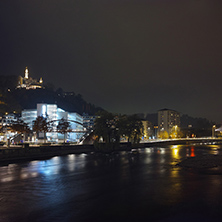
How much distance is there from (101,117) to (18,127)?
34.4 meters

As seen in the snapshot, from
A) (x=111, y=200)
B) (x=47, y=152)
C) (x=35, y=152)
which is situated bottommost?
(x=111, y=200)

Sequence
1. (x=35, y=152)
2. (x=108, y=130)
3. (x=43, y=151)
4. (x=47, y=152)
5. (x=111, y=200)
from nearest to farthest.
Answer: (x=111, y=200)
(x=35, y=152)
(x=43, y=151)
(x=47, y=152)
(x=108, y=130)

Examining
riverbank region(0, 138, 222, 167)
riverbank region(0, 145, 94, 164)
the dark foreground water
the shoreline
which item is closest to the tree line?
riverbank region(0, 138, 222, 167)

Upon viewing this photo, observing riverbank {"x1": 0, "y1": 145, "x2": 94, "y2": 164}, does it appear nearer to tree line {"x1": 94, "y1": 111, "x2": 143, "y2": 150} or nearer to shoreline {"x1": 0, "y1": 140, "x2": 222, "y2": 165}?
shoreline {"x1": 0, "y1": 140, "x2": 222, "y2": 165}

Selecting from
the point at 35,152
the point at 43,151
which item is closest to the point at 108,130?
the point at 43,151

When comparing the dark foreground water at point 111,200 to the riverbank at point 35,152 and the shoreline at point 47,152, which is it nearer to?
the shoreline at point 47,152

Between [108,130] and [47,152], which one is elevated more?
[108,130]

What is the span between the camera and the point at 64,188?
25.9m

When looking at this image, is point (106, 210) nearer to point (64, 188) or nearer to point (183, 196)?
point (183, 196)

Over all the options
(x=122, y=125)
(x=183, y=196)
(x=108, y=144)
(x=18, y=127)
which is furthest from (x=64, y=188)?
(x=18, y=127)

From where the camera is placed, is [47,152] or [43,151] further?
[47,152]

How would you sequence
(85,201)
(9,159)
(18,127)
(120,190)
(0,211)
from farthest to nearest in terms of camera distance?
(18,127)
(9,159)
(120,190)
(85,201)
(0,211)

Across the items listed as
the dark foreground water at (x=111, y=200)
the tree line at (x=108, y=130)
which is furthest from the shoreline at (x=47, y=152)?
the dark foreground water at (x=111, y=200)

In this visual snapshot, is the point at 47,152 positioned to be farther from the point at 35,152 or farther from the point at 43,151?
the point at 35,152
